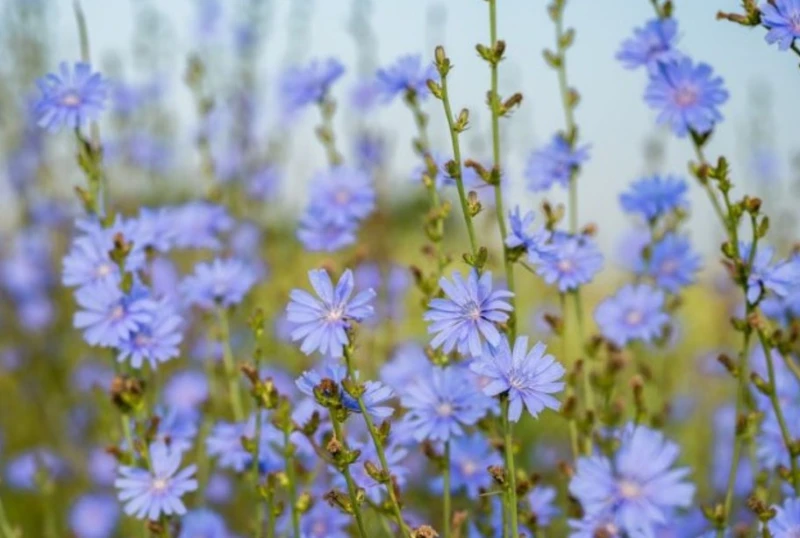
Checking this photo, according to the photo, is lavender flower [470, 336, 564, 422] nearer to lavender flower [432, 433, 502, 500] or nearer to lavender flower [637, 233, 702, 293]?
lavender flower [432, 433, 502, 500]

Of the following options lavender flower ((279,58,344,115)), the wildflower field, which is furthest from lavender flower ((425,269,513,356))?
lavender flower ((279,58,344,115))

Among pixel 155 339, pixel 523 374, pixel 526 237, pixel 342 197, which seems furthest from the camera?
pixel 342 197

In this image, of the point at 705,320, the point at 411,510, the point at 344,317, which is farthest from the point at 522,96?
the point at 705,320

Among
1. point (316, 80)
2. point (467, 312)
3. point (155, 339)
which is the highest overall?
point (316, 80)

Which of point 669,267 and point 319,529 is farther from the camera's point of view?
point 669,267

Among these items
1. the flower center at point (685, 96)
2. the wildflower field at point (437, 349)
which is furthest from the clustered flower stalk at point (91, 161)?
the flower center at point (685, 96)

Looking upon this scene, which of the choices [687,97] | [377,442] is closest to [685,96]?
[687,97]

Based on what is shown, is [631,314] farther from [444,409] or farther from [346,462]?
[346,462]

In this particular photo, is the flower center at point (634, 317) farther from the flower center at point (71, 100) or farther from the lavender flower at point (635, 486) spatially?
the flower center at point (71, 100)

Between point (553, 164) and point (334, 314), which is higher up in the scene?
point (553, 164)
